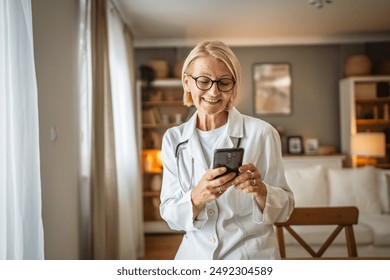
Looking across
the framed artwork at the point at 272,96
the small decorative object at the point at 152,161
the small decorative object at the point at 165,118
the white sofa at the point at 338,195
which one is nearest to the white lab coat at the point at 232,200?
the white sofa at the point at 338,195

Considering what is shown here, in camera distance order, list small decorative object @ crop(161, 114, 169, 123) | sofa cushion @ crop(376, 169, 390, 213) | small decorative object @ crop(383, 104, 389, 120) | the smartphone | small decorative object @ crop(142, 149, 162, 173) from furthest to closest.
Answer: small decorative object @ crop(161, 114, 169, 123) < small decorative object @ crop(142, 149, 162, 173) < small decorative object @ crop(383, 104, 389, 120) < sofa cushion @ crop(376, 169, 390, 213) < the smartphone

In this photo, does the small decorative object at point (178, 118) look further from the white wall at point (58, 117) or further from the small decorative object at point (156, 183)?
the white wall at point (58, 117)

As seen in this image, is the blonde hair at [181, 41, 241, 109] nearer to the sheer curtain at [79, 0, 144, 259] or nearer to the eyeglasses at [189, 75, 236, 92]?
the eyeglasses at [189, 75, 236, 92]

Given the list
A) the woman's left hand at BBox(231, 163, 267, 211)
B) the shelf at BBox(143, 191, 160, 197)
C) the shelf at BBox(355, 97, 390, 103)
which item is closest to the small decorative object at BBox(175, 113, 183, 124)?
the shelf at BBox(143, 191, 160, 197)

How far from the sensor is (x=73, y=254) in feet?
5.87

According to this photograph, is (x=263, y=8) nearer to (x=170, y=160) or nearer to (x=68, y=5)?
(x=170, y=160)

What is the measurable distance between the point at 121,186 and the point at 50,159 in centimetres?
104

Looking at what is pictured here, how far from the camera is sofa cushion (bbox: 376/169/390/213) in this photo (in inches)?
74.4

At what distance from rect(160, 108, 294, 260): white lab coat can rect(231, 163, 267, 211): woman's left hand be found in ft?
0.11

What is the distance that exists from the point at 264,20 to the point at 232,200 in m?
0.89

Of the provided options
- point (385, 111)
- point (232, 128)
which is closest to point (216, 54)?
point (232, 128)

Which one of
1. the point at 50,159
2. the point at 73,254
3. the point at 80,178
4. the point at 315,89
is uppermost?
the point at 315,89

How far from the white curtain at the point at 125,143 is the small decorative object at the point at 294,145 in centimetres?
141
